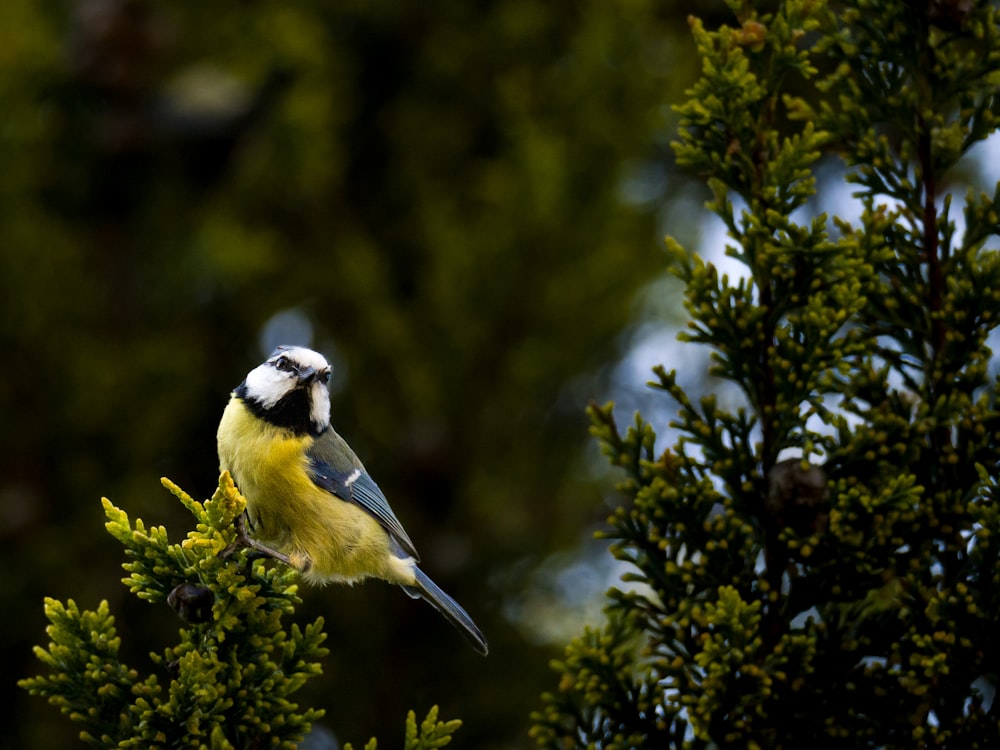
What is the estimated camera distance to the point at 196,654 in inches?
71.4

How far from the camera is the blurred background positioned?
367 cm

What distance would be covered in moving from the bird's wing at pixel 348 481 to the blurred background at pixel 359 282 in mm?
932

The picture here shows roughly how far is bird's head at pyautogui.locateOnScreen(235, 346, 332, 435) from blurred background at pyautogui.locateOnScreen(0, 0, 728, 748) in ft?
3.72

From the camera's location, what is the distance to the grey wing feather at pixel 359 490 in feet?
8.13

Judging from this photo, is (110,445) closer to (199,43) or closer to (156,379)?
(156,379)

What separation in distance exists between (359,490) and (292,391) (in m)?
0.31

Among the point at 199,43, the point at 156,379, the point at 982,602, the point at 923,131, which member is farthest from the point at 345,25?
the point at 982,602

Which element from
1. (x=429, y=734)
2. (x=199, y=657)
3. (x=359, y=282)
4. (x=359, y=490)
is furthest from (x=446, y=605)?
(x=359, y=282)

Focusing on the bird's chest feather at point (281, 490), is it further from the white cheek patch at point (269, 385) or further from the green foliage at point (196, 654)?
the green foliage at point (196, 654)

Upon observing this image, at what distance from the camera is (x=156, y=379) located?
3.96m

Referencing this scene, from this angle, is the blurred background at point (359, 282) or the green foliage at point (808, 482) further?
the blurred background at point (359, 282)

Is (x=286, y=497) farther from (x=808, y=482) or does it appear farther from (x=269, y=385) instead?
(x=808, y=482)

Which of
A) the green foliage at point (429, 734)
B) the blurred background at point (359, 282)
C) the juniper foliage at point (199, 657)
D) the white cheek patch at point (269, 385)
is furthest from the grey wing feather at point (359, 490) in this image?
the blurred background at point (359, 282)

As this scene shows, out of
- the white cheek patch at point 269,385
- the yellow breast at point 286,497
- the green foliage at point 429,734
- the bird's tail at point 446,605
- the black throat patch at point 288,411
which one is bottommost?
the green foliage at point 429,734
